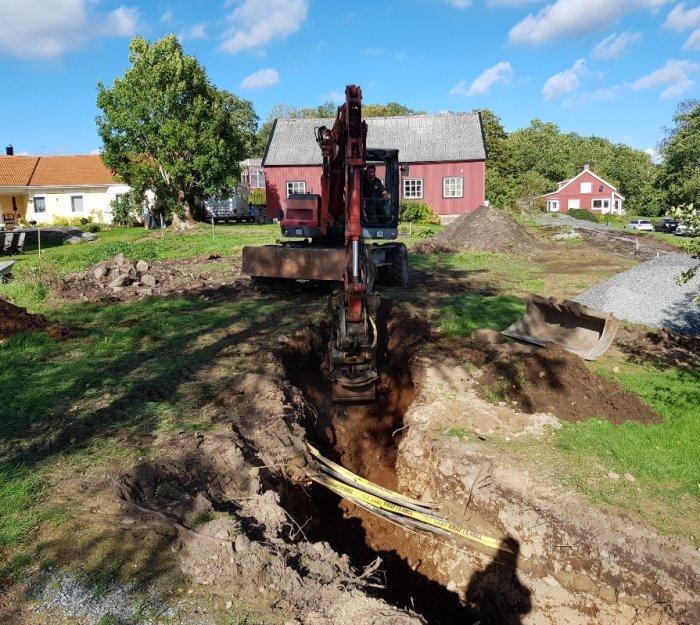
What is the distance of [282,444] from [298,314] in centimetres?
497

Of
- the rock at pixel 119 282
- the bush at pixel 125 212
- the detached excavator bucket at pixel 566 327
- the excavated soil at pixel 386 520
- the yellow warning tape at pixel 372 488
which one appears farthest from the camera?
the bush at pixel 125 212

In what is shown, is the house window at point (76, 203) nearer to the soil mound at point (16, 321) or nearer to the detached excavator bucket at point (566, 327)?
the soil mound at point (16, 321)

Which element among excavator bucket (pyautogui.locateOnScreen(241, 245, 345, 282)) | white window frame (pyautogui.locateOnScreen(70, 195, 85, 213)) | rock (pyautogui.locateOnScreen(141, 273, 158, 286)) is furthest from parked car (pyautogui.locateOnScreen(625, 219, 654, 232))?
white window frame (pyautogui.locateOnScreen(70, 195, 85, 213))

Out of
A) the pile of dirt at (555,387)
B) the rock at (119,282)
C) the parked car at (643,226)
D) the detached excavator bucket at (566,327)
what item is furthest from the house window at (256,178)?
the pile of dirt at (555,387)

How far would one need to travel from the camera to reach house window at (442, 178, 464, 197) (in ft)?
113

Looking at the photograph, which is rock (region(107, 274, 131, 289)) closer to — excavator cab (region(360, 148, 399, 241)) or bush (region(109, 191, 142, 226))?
excavator cab (region(360, 148, 399, 241))

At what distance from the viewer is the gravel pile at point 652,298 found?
10664mm

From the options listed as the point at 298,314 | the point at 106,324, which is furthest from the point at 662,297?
the point at 106,324

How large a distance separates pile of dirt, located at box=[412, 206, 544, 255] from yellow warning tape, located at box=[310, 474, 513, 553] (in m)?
15.8

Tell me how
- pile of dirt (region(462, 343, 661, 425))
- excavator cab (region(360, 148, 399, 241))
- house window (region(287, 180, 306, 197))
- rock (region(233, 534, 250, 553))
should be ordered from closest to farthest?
1. rock (region(233, 534, 250, 553))
2. pile of dirt (region(462, 343, 661, 425))
3. excavator cab (region(360, 148, 399, 241))
4. house window (region(287, 180, 306, 197))

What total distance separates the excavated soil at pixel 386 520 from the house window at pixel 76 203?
33117 millimetres

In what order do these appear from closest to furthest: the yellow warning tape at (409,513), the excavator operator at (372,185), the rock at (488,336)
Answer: the yellow warning tape at (409,513) → the rock at (488,336) → the excavator operator at (372,185)

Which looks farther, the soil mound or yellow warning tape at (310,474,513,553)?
the soil mound

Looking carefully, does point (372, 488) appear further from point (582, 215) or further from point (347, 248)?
point (582, 215)
